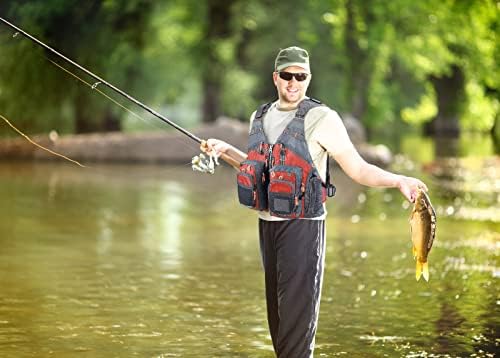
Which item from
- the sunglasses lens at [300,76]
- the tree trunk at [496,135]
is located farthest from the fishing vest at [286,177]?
the tree trunk at [496,135]

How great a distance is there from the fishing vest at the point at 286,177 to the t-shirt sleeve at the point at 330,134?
0.27 feet

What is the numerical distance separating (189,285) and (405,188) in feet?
16.0

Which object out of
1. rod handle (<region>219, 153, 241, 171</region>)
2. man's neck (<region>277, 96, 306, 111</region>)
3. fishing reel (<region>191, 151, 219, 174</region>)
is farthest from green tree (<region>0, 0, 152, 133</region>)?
man's neck (<region>277, 96, 306, 111</region>)

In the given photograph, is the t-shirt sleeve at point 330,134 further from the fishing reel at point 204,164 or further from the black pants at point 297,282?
the fishing reel at point 204,164

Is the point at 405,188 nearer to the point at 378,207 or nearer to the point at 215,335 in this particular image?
the point at 215,335

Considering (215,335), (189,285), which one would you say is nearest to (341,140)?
(215,335)

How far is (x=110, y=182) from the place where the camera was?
2370cm

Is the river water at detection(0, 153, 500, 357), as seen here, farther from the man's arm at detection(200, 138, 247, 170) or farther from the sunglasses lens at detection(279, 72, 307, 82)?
the sunglasses lens at detection(279, 72, 307, 82)

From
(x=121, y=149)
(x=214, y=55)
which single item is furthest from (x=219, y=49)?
(x=121, y=149)

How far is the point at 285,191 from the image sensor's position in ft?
23.5

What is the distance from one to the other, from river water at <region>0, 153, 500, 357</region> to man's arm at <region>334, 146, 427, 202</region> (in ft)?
6.23

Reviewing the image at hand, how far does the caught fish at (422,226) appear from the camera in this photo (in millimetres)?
7223

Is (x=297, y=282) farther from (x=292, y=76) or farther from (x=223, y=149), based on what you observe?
(x=292, y=76)

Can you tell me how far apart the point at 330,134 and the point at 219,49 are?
31.3 meters
